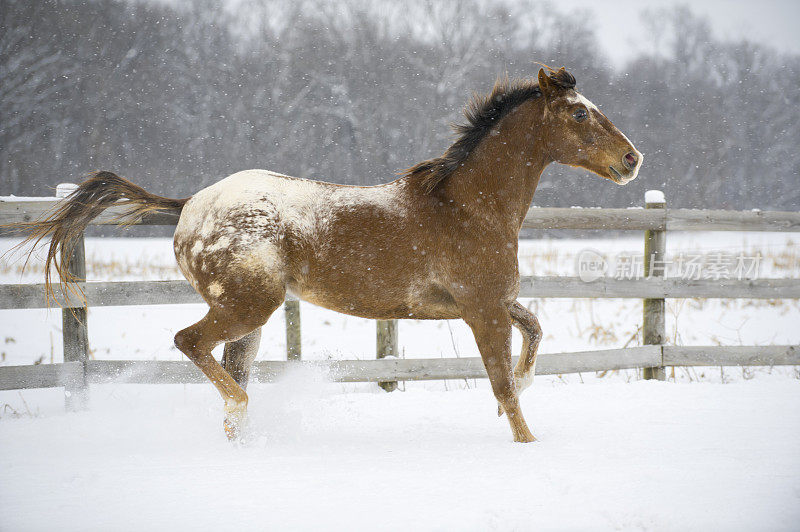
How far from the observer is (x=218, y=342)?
3.11 metres

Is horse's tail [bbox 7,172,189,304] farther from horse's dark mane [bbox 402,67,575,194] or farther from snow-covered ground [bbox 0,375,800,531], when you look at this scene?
horse's dark mane [bbox 402,67,575,194]

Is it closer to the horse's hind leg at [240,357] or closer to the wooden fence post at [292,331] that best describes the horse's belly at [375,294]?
the horse's hind leg at [240,357]

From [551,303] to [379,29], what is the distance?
14.7 metres

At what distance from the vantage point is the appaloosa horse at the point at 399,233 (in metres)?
3.07

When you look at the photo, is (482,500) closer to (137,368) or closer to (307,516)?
(307,516)

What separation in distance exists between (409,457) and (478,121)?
2.02 metres

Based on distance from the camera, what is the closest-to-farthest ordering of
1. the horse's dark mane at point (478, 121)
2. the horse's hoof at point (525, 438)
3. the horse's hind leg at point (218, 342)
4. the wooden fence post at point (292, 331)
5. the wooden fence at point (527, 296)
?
the horse's hind leg at point (218, 342), the horse's hoof at point (525, 438), the horse's dark mane at point (478, 121), the wooden fence at point (527, 296), the wooden fence post at point (292, 331)

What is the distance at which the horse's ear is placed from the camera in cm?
314

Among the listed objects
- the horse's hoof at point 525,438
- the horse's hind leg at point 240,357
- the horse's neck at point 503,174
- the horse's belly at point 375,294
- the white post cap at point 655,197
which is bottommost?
the horse's hoof at point 525,438

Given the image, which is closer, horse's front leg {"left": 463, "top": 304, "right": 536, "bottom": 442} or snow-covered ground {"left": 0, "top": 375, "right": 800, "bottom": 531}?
snow-covered ground {"left": 0, "top": 375, "right": 800, "bottom": 531}

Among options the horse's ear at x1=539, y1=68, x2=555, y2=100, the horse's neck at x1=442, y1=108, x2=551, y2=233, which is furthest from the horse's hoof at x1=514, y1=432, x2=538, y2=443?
the horse's ear at x1=539, y1=68, x2=555, y2=100

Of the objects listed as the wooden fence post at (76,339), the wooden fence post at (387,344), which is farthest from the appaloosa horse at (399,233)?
the wooden fence post at (387,344)

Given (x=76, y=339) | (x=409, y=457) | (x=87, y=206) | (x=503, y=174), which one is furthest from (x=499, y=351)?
(x=76, y=339)

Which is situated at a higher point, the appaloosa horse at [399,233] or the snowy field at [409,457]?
the appaloosa horse at [399,233]
